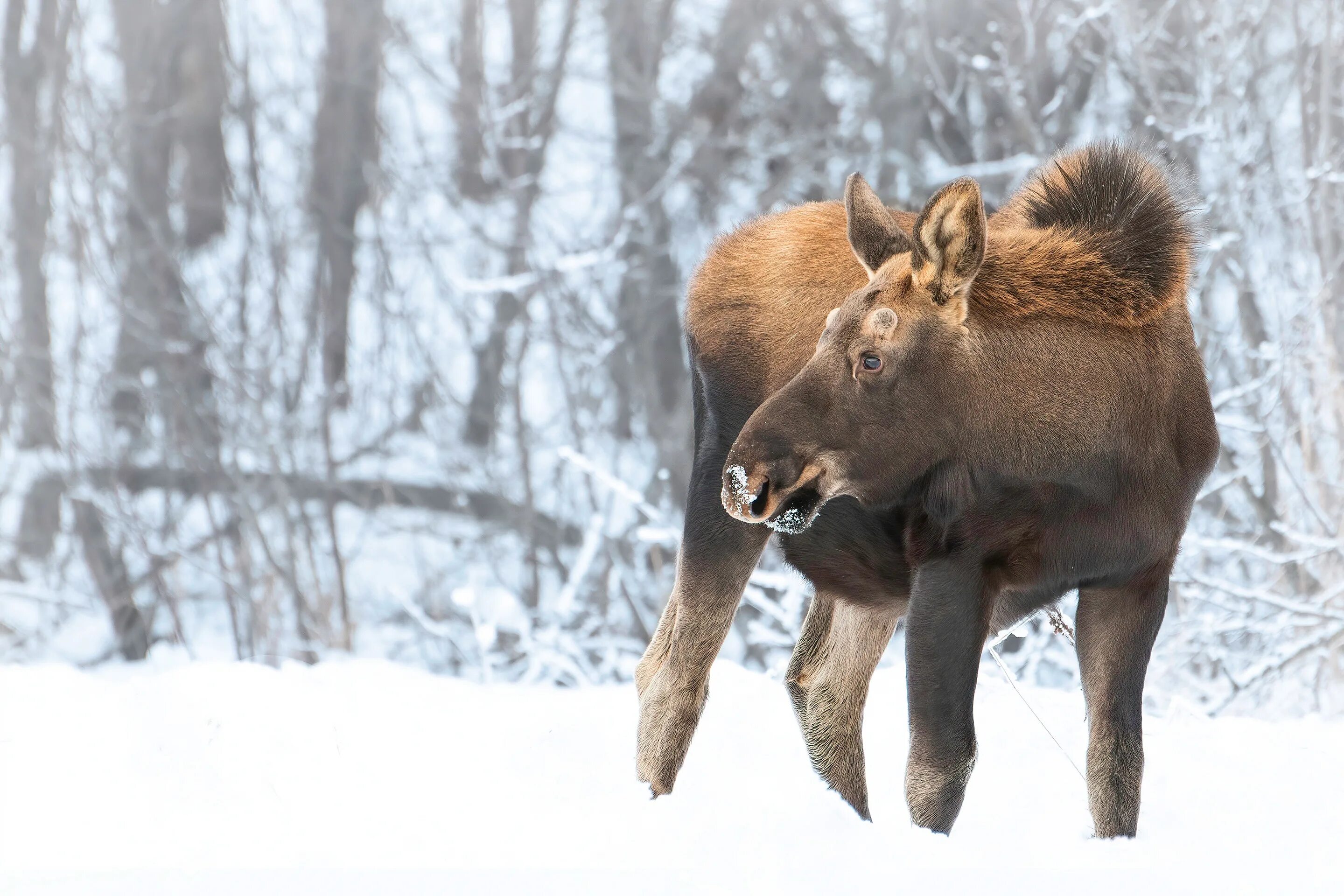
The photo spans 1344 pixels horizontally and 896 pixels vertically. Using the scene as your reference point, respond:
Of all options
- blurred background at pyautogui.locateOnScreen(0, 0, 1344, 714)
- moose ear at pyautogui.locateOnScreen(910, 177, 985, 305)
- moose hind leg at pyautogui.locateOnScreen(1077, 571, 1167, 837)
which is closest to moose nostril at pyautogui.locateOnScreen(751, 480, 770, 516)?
moose ear at pyautogui.locateOnScreen(910, 177, 985, 305)

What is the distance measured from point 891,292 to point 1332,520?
5.64 metres

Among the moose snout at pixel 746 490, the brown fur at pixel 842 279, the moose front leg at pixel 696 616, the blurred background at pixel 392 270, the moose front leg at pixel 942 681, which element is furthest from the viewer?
the blurred background at pixel 392 270

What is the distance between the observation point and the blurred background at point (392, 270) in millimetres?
11648

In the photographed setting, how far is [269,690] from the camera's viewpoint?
16.9 feet

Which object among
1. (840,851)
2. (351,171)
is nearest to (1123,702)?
(840,851)

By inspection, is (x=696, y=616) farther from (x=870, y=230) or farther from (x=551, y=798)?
(x=870, y=230)

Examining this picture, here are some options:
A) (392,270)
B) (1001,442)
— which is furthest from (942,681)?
(392,270)

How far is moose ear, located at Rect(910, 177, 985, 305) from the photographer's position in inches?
131

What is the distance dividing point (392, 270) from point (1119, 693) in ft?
33.8

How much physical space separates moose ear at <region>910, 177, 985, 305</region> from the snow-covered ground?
3.94 ft

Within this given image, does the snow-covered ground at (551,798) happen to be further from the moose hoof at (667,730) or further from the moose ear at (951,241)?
the moose ear at (951,241)

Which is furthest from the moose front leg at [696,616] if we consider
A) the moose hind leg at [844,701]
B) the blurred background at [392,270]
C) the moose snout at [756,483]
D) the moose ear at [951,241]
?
the blurred background at [392,270]

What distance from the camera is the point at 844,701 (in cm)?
432

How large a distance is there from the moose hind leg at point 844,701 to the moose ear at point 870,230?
108 cm
